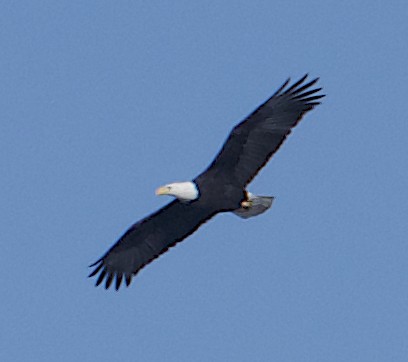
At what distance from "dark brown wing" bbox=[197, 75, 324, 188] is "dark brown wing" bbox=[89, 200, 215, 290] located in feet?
2.30

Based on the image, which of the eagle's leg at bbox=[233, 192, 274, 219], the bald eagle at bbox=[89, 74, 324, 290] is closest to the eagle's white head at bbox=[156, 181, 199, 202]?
the bald eagle at bbox=[89, 74, 324, 290]

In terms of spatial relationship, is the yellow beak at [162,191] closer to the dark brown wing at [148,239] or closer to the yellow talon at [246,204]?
the dark brown wing at [148,239]

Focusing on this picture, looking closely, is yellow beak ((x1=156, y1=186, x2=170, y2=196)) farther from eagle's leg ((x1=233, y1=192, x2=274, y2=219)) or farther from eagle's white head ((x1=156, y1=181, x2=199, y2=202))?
eagle's leg ((x1=233, y1=192, x2=274, y2=219))

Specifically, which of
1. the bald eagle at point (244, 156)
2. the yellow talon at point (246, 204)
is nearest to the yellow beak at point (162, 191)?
the bald eagle at point (244, 156)

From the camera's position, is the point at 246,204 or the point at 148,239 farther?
the point at 148,239

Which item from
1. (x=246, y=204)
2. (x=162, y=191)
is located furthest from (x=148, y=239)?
(x=246, y=204)

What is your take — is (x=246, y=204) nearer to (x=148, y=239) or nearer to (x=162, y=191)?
(x=162, y=191)

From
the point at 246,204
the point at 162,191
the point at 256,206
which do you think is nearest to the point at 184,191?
the point at 162,191

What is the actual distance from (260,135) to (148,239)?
88.9 inches

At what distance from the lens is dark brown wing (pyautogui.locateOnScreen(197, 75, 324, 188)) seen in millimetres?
16234

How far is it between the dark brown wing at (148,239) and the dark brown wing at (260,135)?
701 millimetres

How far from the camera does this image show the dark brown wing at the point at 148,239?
17125 millimetres

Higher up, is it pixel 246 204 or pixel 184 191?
pixel 184 191

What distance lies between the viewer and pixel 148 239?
17469 millimetres
